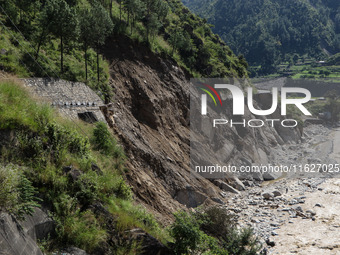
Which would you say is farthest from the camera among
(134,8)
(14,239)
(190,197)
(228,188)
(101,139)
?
(134,8)

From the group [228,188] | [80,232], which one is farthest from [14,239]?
[228,188]

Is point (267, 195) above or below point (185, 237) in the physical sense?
below

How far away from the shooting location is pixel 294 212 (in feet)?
83.7

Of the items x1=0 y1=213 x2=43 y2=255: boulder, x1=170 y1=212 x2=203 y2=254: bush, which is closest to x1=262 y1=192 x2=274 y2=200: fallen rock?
x1=170 y1=212 x2=203 y2=254: bush

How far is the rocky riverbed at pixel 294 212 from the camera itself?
20062 millimetres

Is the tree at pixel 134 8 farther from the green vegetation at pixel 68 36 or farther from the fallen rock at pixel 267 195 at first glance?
the fallen rock at pixel 267 195

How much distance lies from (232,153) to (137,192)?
23813 mm

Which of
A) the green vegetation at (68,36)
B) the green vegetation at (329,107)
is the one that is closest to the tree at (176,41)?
the green vegetation at (68,36)

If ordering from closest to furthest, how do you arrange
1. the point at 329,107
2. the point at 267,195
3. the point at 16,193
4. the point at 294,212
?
1. the point at 16,193
2. the point at 294,212
3. the point at 267,195
4. the point at 329,107

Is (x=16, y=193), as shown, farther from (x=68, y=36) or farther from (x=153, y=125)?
(x=153, y=125)

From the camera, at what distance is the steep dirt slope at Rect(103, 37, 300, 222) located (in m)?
21.8

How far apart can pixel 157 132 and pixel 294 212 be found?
14424mm

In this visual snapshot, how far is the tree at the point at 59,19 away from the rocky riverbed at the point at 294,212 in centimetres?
1959

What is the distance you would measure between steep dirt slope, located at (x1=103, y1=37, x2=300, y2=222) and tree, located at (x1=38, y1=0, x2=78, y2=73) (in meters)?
7.23
